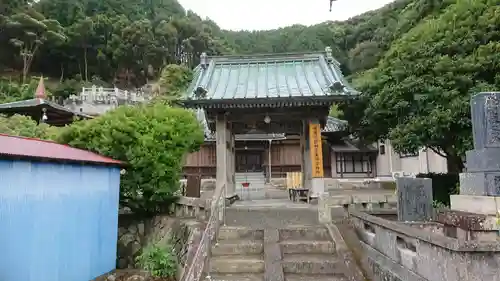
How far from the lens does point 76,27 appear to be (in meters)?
56.4

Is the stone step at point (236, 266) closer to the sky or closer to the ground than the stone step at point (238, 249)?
closer to the ground

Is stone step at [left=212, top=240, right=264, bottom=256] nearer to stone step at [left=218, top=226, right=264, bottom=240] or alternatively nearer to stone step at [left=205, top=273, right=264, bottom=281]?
stone step at [left=218, top=226, right=264, bottom=240]

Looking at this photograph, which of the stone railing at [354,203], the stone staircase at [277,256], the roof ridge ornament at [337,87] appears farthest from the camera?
the roof ridge ornament at [337,87]

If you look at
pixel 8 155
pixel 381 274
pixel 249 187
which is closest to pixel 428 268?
pixel 381 274

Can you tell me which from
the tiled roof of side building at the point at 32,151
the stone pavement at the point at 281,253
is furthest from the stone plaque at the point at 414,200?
the tiled roof of side building at the point at 32,151

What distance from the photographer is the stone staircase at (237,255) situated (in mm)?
7566

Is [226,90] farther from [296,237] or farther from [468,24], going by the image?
[468,24]

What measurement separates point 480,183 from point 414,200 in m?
1.29

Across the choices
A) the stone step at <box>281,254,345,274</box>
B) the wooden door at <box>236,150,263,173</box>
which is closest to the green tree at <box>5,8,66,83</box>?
the wooden door at <box>236,150,263,173</box>

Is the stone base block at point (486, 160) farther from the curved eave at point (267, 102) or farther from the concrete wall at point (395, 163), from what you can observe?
the concrete wall at point (395, 163)

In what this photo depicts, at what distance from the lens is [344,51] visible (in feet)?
219

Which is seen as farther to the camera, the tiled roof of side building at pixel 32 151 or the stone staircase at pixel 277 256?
the stone staircase at pixel 277 256

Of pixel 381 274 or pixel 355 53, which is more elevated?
pixel 355 53

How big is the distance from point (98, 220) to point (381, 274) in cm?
747
